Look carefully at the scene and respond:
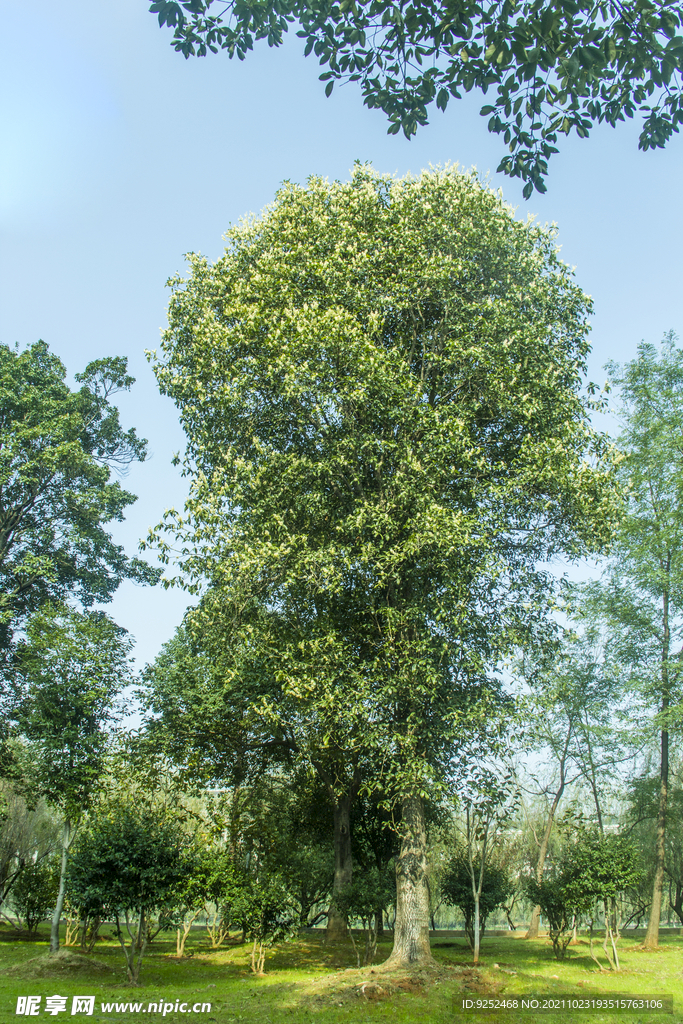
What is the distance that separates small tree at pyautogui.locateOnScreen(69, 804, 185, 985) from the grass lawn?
1345 millimetres

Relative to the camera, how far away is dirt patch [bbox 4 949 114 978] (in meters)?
14.0

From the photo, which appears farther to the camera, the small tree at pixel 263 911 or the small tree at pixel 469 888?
the small tree at pixel 469 888

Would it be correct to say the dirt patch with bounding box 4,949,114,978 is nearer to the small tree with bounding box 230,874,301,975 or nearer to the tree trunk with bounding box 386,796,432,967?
the small tree with bounding box 230,874,301,975

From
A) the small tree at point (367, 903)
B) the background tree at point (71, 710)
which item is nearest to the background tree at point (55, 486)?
the background tree at point (71, 710)

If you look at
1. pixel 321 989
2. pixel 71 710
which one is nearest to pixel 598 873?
pixel 321 989

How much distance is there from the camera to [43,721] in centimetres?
1895

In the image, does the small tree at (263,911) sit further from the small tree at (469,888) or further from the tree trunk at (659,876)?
the tree trunk at (659,876)

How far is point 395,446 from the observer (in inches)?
525

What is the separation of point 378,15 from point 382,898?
60.4ft

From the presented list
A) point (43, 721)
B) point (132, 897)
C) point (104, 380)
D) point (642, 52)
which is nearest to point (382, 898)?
point (132, 897)

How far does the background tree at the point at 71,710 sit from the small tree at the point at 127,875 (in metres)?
5.17

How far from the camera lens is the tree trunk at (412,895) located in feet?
43.9

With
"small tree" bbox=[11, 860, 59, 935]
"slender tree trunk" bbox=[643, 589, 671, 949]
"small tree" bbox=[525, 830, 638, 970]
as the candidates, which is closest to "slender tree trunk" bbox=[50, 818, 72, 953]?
"small tree" bbox=[11, 860, 59, 935]

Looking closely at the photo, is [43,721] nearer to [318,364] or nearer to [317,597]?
[317,597]
